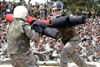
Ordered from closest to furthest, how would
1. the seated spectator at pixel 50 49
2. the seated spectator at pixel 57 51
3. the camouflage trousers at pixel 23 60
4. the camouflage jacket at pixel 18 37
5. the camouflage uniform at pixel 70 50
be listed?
the camouflage jacket at pixel 18 37, the camouflage trousers at pixel 23 60, the camouflage uniform at pixel 70 50, the seated spectator at pixel 57 51, the seated spectator at pixel 50 49

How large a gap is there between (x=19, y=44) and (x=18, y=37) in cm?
14

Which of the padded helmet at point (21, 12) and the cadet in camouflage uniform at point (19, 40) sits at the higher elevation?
the padded helmet at point (21, 12)

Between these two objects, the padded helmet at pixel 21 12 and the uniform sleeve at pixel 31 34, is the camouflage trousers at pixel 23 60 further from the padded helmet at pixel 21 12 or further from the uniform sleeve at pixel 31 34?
the padded helmet at pixel 21 12

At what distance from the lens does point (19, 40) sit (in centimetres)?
530

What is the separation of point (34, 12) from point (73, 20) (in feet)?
52.7

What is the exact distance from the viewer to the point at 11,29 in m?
5.38

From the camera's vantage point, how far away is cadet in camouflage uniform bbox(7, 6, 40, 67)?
5.28 meters

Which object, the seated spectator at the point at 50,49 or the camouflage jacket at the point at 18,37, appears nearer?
the camouflage jacket at the point at 18,37

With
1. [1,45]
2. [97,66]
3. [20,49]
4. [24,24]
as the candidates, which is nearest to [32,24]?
[24,24]

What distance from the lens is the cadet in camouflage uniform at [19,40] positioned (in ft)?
17.3

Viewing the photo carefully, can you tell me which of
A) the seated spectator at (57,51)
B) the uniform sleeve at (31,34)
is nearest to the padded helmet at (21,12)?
the uniform sleeve at (31,34)

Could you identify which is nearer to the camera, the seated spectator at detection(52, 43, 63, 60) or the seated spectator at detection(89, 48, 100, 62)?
the seated spectator at detection(52, 43, 63, 60)

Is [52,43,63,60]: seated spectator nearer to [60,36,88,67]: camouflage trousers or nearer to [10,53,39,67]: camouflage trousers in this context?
[60,36,88,67]: camouflage trousers

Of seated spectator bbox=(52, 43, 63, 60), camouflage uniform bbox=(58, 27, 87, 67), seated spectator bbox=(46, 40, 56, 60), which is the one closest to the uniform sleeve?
camouflage uniform bbox=(58, 27, 87, 67)
